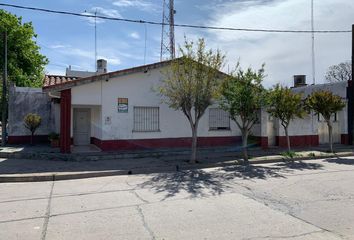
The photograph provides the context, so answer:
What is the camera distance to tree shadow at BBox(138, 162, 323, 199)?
31.0ft

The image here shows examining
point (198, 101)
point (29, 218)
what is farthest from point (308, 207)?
point (198, 101)

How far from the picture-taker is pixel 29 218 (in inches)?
267

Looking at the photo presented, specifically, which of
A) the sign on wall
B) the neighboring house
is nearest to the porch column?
the neighboring house

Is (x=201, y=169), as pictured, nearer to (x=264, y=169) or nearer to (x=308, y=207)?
(x=264, y=169)

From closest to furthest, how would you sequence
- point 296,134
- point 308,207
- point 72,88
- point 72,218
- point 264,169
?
point 72,218, point 308,207, point 264,169, point 72,88, point 296,134

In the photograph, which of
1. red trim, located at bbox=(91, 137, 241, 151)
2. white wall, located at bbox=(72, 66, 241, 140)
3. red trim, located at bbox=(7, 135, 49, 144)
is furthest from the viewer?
red trim, located at bbox=(7, 135, 49, 144)

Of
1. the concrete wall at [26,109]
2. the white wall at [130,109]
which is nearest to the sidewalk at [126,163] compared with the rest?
the white wall at [130,109]

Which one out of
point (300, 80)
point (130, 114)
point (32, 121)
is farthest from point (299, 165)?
point (300, 80)

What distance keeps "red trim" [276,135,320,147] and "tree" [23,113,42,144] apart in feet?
42.0

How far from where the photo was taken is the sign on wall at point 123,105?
54.4ft

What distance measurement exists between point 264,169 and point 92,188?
6351 millimetres

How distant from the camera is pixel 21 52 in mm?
33812

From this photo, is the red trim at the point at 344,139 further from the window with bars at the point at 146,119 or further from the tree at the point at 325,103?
the window with bars at the point at 146,119

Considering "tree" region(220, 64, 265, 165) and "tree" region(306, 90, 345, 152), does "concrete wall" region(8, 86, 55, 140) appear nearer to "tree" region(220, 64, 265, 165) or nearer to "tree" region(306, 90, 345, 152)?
"tree" region(220, 64, 265, 165)
